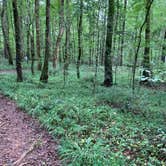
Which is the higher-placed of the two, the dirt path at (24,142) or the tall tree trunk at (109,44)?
the tall tree trunk at (109,44)

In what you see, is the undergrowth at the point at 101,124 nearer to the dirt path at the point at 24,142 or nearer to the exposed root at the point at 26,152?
the dirt path at the point at 24,142

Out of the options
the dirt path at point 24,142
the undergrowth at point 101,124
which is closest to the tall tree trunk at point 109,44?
the undergrowth at point 101,124

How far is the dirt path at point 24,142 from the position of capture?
18.6 ft

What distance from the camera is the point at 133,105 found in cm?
1048

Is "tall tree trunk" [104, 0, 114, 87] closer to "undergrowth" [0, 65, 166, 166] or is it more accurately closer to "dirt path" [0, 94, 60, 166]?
"undergrowth" [0, 65, 166, 166]

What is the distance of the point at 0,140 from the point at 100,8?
371 inches

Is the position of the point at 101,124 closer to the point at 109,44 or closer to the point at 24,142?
the point at 24,142

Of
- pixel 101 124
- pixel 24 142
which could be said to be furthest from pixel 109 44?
pixel 24 142

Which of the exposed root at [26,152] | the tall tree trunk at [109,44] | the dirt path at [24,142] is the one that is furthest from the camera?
the tall tree trunk at [109,44]

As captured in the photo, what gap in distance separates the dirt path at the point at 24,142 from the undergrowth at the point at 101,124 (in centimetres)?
27

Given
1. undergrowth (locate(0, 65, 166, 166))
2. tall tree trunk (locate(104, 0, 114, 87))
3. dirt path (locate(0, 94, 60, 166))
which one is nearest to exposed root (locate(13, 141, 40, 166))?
dirt path (locate(0, 94, 60, 166))

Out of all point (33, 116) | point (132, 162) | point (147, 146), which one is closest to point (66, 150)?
point (132, 162)

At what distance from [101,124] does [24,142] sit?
2.43 m

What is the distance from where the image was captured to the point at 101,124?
24.7 ft
